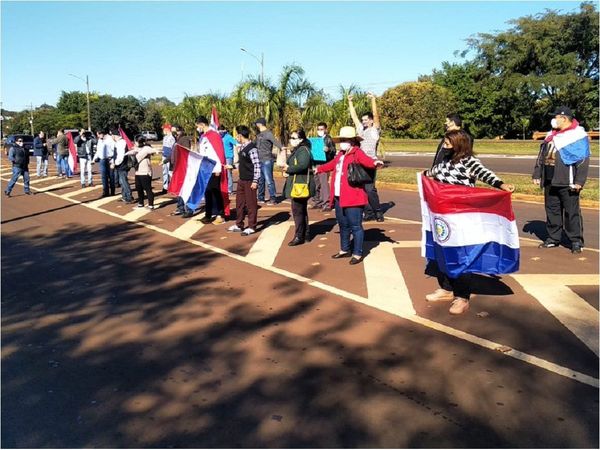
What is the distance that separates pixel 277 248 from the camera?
9.17 m

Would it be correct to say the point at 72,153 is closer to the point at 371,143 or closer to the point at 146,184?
the point at 146,184

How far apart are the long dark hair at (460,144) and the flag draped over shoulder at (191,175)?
6074mm

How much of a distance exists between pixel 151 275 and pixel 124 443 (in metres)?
4.15

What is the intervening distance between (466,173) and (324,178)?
Result: 6.96 meters

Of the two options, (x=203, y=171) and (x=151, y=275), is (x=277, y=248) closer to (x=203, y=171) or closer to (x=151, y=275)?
(x=151, y=275)

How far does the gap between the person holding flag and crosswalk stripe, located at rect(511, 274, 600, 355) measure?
661 millimetres

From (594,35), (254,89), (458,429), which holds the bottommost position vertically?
(458,429)

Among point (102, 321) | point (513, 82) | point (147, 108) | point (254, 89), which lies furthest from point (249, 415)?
point (147, 108)

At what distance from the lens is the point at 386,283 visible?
279 inches

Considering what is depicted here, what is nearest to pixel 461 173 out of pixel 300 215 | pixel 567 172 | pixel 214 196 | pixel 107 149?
pixel 567 172

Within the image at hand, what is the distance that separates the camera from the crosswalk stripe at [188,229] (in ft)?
34.3

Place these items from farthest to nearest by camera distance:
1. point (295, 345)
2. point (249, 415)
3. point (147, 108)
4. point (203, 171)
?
point (147, 108) < point (203, 171) < point (295, 345) < point (249, 415)

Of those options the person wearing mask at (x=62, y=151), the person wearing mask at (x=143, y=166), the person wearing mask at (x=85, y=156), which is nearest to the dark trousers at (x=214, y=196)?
the person wearing mask at (x=143, y=166)

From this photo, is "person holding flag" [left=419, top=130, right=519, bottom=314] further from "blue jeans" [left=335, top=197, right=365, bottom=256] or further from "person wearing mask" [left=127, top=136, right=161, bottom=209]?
"person wearing mask" [left=127, top=136, right=161, bottom=209]
